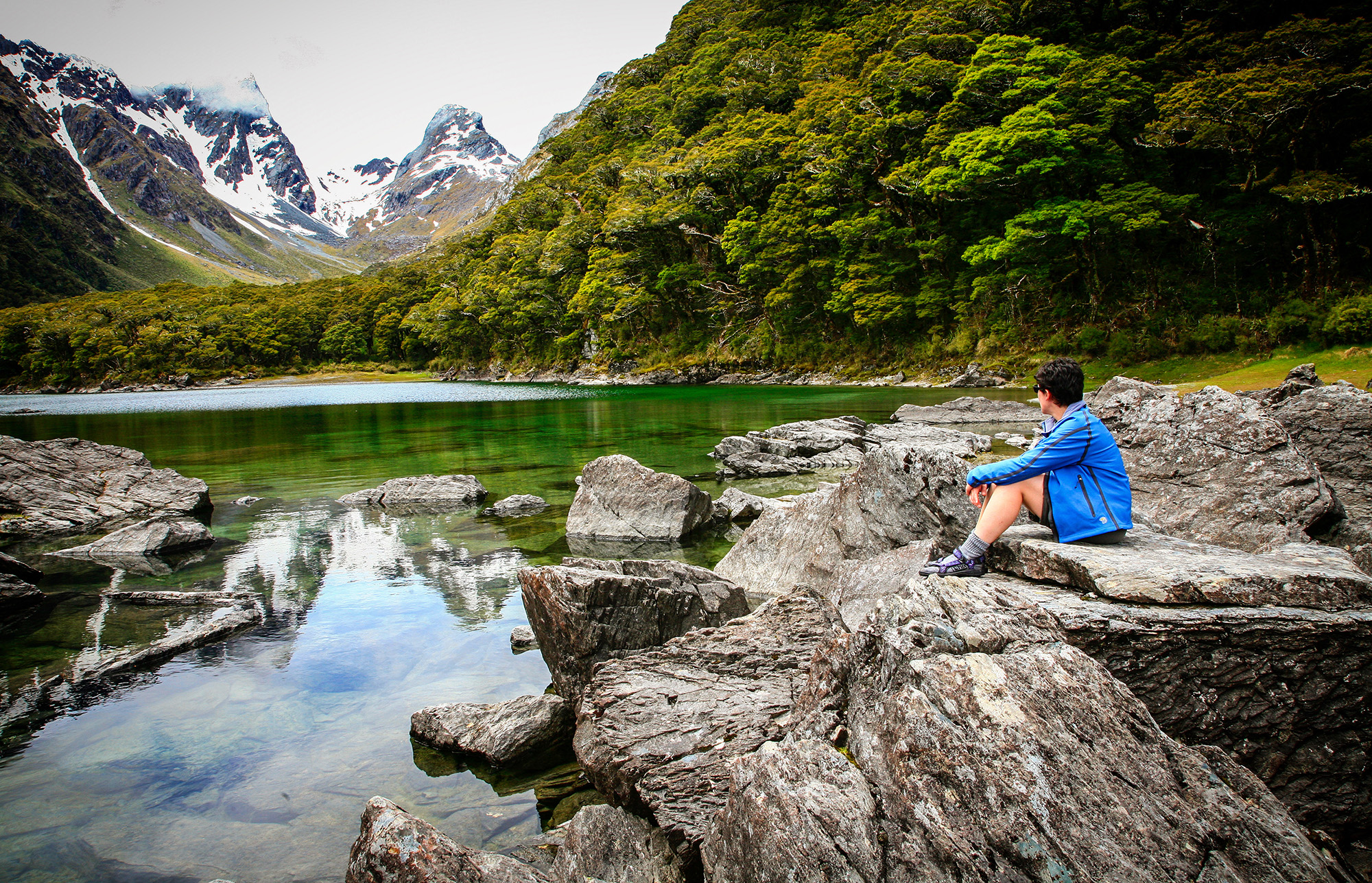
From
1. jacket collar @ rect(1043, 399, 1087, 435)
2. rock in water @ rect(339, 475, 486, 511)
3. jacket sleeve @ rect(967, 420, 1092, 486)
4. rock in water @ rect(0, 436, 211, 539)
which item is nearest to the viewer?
jacket sleeve @ rect(967, 420, 1092, 486)

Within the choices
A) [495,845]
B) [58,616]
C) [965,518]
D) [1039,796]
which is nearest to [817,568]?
[965,518]

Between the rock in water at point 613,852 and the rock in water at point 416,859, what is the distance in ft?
1.08

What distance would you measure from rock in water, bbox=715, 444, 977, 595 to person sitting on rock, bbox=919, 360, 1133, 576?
82cm

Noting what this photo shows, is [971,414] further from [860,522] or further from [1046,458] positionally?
[1046,458]

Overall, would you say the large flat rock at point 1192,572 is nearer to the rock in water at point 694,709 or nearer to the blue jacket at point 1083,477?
the blue jacket at point 1083,477

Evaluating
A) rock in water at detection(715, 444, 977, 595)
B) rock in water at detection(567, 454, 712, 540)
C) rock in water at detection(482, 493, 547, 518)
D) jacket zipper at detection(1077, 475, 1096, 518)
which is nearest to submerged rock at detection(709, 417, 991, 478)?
rock in water at detection(567, 454, 712, 540)

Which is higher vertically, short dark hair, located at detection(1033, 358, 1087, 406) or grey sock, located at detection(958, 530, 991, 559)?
short dark hair, located at detection(1033, 358, 1087, 406)

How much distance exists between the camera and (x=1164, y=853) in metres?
2.52

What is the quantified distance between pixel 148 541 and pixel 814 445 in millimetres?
16000

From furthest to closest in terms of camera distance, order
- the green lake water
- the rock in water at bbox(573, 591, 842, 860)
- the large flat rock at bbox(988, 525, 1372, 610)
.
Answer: the green lake water → the rock in water at bbox(573, 591, 842, 860) → the large flat rock at bbox(988, 525, 1372, 610)

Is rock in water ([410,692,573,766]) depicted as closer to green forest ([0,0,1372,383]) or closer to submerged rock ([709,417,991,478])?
submerged rock ([709,417,991,478])

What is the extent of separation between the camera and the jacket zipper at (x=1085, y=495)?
4.73 metres

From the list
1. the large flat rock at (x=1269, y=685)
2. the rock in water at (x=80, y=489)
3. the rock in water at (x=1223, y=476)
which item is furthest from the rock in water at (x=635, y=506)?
the rock in water at (x=80, y=489)

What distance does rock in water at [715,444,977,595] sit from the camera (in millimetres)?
6941
